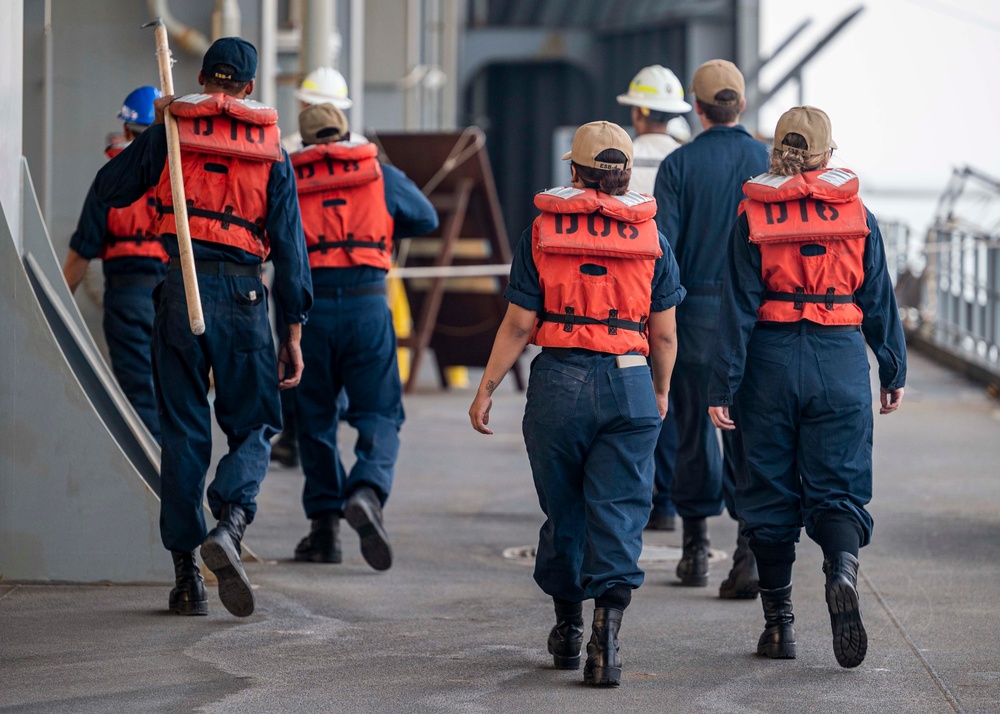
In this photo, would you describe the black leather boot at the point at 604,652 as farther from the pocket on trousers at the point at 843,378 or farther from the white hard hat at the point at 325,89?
the white hard hat at the point at 325,89

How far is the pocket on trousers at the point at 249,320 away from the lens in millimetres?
5410

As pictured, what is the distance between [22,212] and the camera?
6.18 meters

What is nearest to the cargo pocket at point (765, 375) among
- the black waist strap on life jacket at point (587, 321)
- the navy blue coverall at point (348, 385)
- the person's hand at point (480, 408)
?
the black waist strap on life jacket at point (587, 321)

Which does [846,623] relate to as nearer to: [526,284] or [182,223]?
[526,284]

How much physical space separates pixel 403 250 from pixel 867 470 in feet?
29.6

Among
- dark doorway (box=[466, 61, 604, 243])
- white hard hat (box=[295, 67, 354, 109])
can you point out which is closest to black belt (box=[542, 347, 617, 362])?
white hard hat (box=[295, 67, 354, 109])

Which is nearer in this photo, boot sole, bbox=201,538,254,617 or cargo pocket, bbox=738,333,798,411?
cargo pocket, bbox=738,333,798,411

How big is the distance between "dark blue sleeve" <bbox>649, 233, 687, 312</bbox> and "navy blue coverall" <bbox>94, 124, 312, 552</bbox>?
1475mm

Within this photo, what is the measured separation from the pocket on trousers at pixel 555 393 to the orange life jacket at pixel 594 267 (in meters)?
0.08

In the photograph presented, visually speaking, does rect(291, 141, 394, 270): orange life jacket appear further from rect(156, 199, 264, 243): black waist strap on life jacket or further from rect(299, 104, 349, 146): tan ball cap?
rect(156, 199, 264, 243): black waist strap on life jacket

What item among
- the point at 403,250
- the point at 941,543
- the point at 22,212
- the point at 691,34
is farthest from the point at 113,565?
the point at 691,34

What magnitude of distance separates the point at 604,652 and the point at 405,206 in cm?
283

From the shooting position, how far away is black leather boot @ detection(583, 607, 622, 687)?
459cm

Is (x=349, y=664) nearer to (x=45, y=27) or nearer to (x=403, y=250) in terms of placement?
(x=45, y=27)
